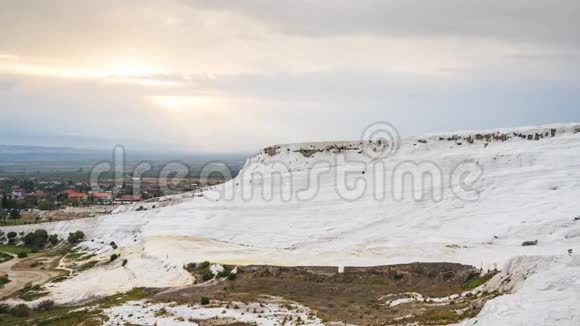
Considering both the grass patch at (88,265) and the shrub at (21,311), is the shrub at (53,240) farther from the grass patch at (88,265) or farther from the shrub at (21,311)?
the shrub at (21,311)

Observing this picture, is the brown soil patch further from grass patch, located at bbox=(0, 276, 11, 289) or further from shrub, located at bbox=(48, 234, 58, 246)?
shrub, located at bbox=(48, 234, 58, 246)

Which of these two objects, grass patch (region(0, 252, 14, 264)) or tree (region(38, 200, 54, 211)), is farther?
tree (region(38, 200, 54, 211))

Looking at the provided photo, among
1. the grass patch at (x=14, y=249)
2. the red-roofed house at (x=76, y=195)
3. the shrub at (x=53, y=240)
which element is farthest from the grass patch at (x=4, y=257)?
the red-roofed house at (x=76, y=195)

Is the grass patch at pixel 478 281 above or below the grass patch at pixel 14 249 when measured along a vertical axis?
above

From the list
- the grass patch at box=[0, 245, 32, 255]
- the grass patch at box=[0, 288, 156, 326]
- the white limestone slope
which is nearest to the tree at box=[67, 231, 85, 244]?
the white limestone slope

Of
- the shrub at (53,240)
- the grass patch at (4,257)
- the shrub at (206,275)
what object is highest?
the shrub at (206,275)

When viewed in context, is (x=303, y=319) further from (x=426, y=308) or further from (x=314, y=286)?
(x=314, y=286)
